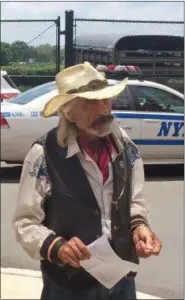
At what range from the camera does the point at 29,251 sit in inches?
97.3

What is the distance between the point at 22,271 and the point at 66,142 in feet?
9.86

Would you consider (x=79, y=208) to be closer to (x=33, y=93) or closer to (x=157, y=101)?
(x=33, y=93)

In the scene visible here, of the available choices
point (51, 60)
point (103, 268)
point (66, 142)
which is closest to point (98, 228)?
point (103, 268)

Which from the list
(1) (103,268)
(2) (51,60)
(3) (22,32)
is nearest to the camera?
(1) (103,268)

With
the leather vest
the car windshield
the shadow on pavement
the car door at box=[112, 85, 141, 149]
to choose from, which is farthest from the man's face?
the shadow on pavement

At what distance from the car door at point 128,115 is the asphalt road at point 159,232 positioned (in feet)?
2.29

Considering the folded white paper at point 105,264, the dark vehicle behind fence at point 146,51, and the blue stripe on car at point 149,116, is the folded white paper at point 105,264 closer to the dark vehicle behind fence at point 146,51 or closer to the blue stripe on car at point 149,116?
the dark vehicle behind fence at point 146,51

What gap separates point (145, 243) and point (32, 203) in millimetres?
442

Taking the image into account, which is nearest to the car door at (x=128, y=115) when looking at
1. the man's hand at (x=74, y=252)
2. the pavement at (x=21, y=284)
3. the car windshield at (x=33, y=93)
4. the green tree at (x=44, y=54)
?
the car windshield at (x=33, y=93)

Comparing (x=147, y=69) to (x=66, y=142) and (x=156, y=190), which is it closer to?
(x=156, y=190)

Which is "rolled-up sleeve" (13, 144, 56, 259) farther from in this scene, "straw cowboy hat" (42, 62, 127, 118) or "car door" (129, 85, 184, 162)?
"car door" (129, 85, 184, 162)

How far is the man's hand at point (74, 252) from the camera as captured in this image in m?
2.30

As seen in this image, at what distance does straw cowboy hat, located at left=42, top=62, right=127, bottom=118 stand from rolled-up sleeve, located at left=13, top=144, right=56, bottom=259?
20cm

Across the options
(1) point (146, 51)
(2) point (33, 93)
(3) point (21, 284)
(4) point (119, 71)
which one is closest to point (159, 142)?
(1) point (146, 51)
